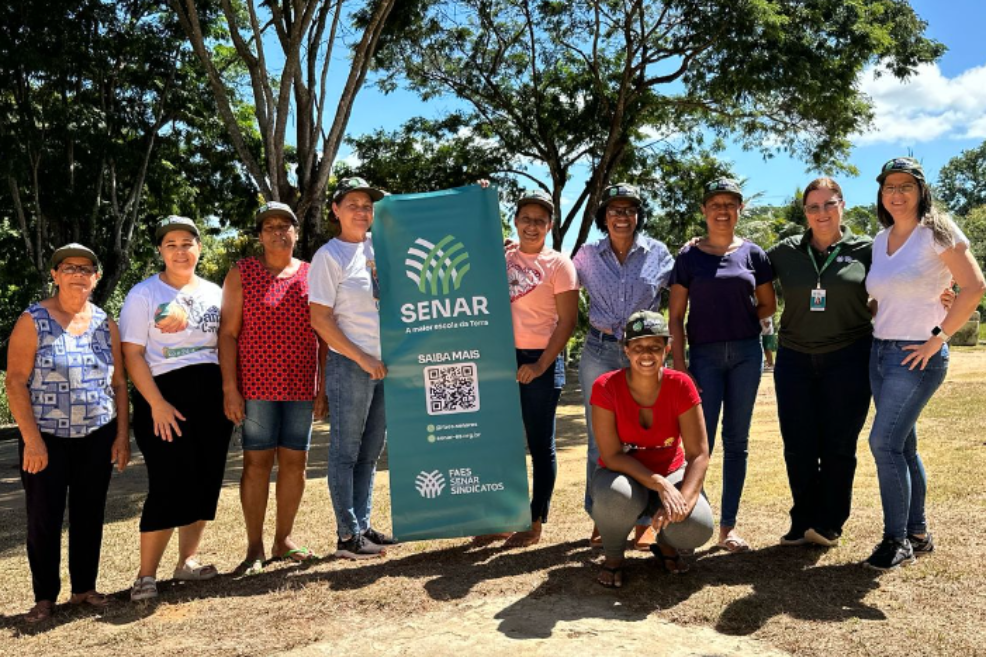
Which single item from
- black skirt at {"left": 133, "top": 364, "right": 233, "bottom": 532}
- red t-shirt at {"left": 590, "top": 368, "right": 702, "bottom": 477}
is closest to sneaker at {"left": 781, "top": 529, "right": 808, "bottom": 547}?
red t-shirt at {"left": 590, "top": 368, "right": 702, "bottom": 477}

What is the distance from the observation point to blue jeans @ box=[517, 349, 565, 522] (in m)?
5.48

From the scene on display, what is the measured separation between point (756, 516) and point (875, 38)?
381 inches

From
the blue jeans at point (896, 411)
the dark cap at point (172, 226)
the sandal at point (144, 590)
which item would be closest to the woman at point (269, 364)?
the dark cap at point (172, 226)

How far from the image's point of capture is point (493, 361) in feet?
17.2

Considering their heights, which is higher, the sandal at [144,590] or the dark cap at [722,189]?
the dark cap at [722,189]

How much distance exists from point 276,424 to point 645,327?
2185mm

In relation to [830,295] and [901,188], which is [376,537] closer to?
[830,295]

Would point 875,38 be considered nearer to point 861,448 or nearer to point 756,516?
point 861,448

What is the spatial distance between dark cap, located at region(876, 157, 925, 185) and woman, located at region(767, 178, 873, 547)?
312mm

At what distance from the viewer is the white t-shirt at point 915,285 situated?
15.5ft

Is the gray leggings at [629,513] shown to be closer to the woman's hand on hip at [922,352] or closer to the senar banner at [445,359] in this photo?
the senar banner at [445,359]

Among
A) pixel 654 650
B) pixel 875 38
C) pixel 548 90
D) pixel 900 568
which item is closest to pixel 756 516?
pixel 900 568

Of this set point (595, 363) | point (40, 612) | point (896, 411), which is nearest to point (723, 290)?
point (595, 363)

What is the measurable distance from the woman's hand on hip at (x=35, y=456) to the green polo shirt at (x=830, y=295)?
3.94m
